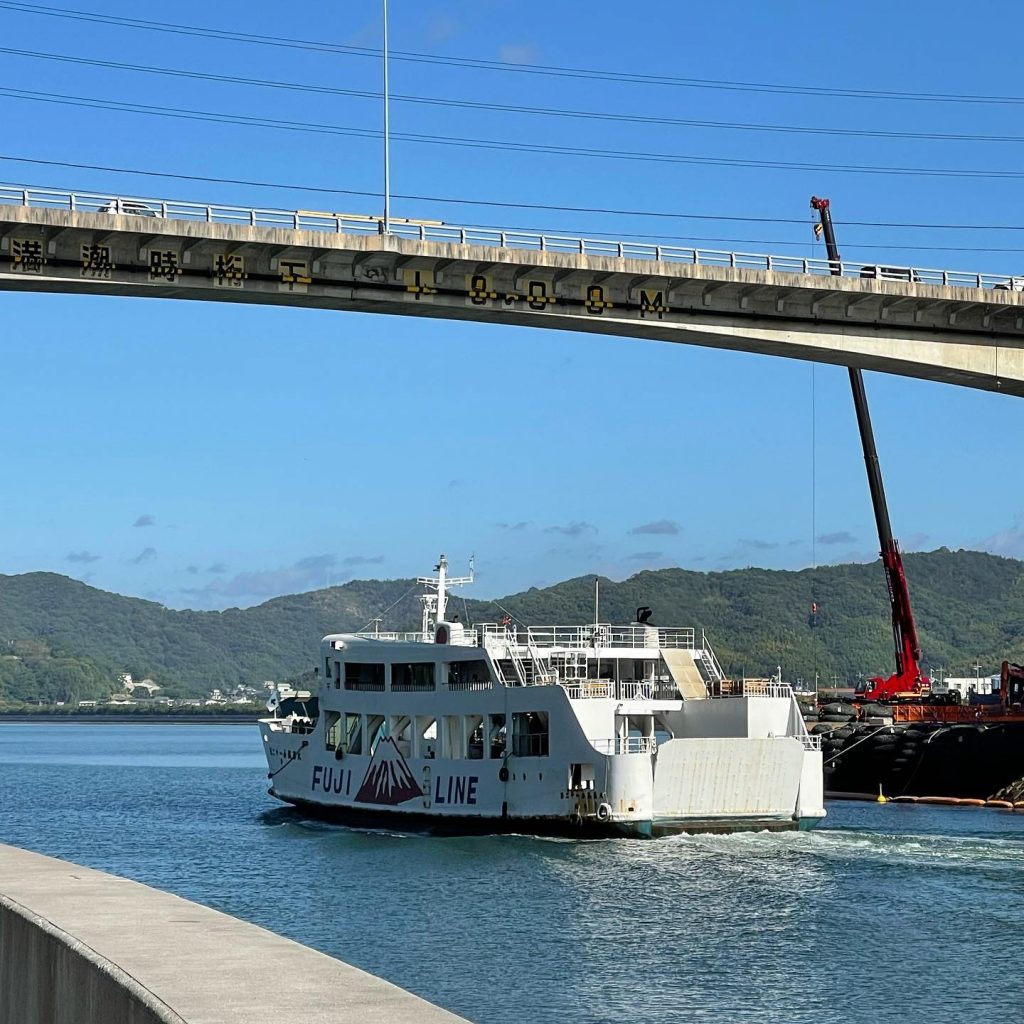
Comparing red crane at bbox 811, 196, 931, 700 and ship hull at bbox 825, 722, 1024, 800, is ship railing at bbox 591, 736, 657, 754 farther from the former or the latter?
red crane at bbox 811, 196, 931, 700

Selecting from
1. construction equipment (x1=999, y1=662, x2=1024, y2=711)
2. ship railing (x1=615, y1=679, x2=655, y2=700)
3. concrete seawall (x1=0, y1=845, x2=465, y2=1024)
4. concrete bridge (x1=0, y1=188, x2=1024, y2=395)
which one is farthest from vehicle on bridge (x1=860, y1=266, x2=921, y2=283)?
concrete seawall (x1=0, y1=845, x2=465, y2=1024)

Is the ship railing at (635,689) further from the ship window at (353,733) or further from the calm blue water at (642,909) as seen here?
the ship window at (353,733)

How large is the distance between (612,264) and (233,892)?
19.8 metres

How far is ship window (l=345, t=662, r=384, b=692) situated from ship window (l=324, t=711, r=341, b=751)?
5.31 ft

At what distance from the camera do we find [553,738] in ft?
135

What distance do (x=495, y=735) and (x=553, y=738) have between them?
272 cm

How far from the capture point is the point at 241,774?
93062 mm

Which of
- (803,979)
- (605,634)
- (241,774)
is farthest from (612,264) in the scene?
(241,774)

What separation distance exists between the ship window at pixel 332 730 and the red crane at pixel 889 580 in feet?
120

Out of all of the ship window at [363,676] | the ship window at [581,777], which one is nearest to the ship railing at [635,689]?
the ship window at [581,777]

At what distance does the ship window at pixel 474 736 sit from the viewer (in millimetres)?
44094

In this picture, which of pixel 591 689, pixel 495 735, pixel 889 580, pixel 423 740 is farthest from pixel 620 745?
pixel 889 580

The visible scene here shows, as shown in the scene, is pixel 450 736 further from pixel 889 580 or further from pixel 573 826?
pixel 889 580

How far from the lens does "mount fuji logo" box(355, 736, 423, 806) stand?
4569 centimetres
